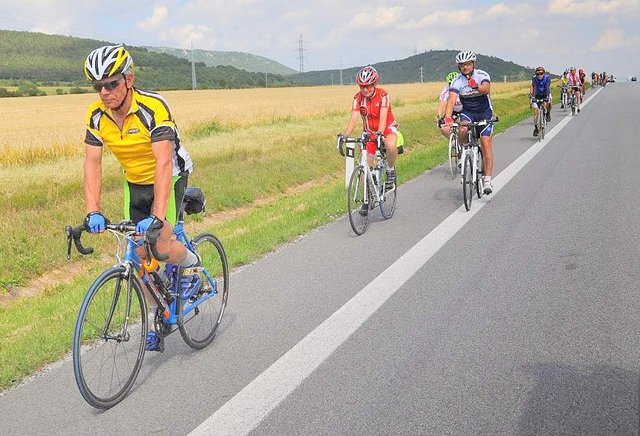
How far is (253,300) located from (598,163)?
401 inches

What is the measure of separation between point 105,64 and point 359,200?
4.95m

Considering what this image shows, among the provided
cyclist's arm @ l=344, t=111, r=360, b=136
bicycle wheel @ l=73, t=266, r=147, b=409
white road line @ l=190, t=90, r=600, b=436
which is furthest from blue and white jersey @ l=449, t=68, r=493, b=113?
bicycle wheel @ l=73, t=266, r=147, b=409

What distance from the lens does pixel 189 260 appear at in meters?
4.44

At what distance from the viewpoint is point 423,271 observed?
6168 mm

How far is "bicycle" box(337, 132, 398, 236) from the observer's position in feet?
26.6

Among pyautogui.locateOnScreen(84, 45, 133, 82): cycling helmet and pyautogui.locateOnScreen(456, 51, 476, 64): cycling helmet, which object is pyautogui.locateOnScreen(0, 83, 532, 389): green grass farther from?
pyautogui.locateOnScreen(456, 51, 476, 64): cycling helmet

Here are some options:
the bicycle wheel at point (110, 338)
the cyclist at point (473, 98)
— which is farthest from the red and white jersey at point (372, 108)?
the bicycle wheel at point (110, 338)

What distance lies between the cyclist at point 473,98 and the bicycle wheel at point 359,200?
71.3 inches

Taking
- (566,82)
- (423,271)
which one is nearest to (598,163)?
(423,271)

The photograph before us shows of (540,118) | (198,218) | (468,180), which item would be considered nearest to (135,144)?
(468,180)

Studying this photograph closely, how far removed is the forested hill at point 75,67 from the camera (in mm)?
113812

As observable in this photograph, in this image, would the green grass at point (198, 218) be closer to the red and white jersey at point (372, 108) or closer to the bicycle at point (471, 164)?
the red and white jersey at point (372, 108)

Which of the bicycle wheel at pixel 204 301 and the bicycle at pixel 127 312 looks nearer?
the bicycle at pixel 127 312

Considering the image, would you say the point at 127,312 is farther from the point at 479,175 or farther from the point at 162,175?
the point at 479,175
